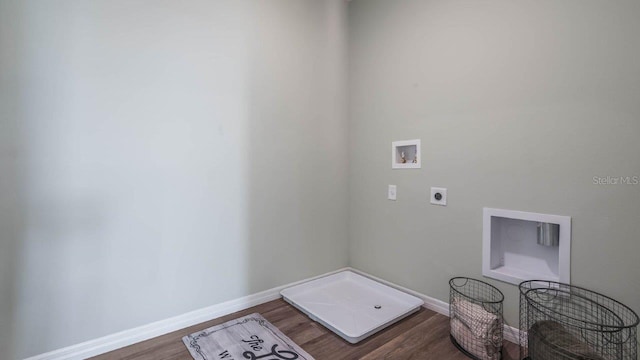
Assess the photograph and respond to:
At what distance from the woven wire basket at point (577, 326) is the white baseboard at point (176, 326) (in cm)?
28

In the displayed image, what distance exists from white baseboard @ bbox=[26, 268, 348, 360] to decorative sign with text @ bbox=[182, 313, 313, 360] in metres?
0.13

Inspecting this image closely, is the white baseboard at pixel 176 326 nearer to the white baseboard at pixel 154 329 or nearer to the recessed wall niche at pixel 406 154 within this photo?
the white baseboard at pixel 154 329

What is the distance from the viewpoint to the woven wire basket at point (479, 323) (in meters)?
1.46

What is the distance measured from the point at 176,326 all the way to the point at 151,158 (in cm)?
104

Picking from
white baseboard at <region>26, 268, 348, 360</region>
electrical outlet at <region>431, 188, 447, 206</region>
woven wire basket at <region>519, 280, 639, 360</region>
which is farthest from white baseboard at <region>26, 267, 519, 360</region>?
electrical outlet at <region>431, 188, 447, 206</region>

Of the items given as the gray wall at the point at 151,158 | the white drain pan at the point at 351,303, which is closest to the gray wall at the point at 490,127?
the white drain pan at the point at 351,303

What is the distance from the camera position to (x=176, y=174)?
1.76m

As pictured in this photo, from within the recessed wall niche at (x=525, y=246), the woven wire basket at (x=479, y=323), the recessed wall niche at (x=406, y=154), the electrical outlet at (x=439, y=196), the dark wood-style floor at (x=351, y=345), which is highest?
the recessed wall niche at (x=406, y=154)

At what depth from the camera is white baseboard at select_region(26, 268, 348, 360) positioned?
4.86ft

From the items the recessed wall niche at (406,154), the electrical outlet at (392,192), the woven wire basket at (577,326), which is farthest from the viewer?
the electrical outlet at (392,192)

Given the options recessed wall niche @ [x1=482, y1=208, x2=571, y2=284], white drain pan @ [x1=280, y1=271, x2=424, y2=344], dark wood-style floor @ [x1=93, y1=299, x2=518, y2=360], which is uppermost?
recessed wall niche @ [x1=482, y1=208, x2=571, y2=284]

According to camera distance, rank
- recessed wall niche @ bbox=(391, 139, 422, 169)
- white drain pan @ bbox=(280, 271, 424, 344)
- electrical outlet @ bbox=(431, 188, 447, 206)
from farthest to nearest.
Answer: recessed wall niche @ bbox=(391, 139, 422, 169), electrical outlet @ bbox=(431, 188, 447, 206), white drain pan @ bbox=(280, 271, 424, 344)

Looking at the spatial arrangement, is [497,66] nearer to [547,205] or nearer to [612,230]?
[547,205]

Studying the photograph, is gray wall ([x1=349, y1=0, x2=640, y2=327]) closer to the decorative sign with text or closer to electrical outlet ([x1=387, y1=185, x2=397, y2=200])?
electrical outlet ([x1=387, y1=185, x2=397, y2=200])
